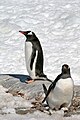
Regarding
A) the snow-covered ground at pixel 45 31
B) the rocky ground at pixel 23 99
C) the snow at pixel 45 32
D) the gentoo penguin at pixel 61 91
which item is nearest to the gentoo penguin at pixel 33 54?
the rocky ground at pixel 23 99

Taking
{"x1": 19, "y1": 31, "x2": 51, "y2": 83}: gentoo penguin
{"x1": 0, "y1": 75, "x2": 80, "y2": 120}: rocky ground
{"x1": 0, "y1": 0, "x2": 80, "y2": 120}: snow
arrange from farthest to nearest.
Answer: {"x1": 0, "y1": 0, "x2": 80, "y2": 120}: snow → {"x1": 19, "y1": 31, "x2": 51, "y2": 83}: gentoo penguin → {"x1": 0, "y1": 75, "x2": 80, "y2": 120}: rocky ground

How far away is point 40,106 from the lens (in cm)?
684

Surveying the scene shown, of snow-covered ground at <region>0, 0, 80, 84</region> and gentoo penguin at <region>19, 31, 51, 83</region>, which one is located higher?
gentoo penguin at <region>19, 31, 51, 83</region>

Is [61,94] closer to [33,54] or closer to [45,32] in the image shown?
[33,54]

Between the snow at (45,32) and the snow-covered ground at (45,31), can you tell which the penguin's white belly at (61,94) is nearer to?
the snow at (45,32)

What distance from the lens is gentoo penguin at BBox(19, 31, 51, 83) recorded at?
8328mm

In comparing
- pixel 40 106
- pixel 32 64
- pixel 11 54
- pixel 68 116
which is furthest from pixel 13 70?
pixel 68 116

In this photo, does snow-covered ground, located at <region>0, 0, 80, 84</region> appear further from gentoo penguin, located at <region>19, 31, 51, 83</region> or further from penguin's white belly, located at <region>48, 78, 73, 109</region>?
penguin's white belly, located at <region>48, 78, 73, 109</region>

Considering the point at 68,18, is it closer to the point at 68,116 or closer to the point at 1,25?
the point at 1,25

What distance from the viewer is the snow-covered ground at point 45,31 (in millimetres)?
13438

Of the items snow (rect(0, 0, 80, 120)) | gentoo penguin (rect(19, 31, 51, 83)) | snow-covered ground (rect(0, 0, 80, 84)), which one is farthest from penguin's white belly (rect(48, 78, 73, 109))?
snow-covered ground (rect(0, 0, 80, 84))

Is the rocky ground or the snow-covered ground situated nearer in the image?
the rocky ground

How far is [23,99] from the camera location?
7.28m

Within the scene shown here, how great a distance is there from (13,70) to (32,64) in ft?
14.4
